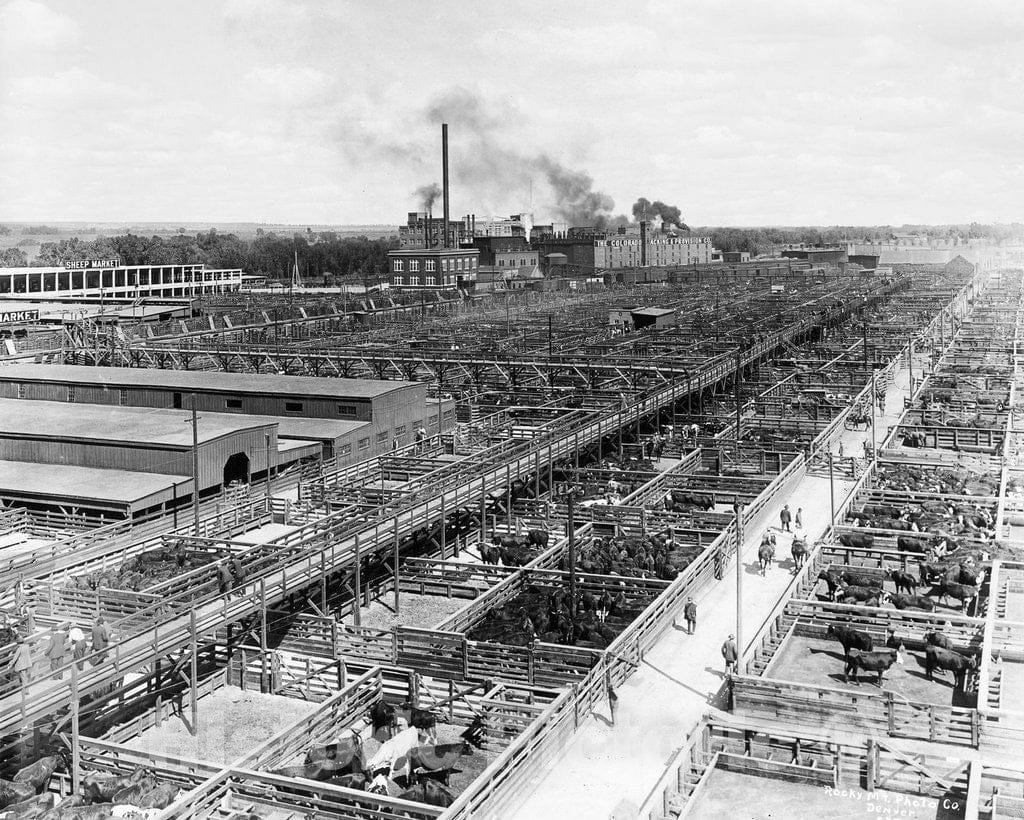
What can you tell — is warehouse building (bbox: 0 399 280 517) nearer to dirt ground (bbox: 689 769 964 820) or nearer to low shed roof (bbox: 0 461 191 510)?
low shed roof (bbox: 0 461 191 510)

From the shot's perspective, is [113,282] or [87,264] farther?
[87,264]

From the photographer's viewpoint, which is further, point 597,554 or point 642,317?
point 642,317

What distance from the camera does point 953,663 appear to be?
22672 millimetres

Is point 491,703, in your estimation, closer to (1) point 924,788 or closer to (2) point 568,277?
(1) point 924,788

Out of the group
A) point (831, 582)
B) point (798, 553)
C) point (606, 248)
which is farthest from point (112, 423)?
point (606, 248)

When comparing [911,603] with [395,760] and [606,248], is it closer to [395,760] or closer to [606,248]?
[395,760]

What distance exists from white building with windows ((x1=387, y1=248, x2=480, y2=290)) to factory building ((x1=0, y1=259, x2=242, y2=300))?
72.7 ft

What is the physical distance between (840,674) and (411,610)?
10378 mm

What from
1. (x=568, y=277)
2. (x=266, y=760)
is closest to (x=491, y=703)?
(x=266, y=760)

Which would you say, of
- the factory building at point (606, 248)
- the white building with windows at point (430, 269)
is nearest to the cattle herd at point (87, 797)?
the white building with windows at point (430, 269)

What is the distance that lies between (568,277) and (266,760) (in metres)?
138

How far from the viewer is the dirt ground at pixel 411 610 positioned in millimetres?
27438

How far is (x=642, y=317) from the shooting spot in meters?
86.9

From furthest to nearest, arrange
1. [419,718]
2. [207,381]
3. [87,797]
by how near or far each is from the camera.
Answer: [207,381]
[419,718]
[87,797]
